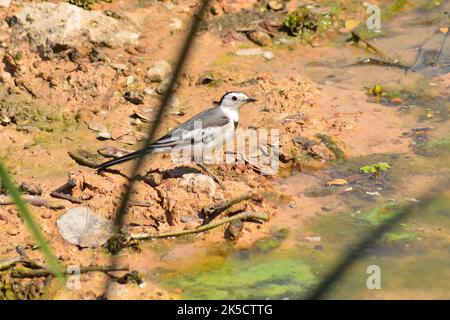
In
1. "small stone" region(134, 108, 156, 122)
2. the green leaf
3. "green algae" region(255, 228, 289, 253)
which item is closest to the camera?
the green leaf

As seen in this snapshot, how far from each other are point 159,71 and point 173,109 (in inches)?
24.5

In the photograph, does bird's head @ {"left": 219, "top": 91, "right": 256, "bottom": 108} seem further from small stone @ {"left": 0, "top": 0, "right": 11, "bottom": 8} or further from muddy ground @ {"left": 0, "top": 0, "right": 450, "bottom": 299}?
small stone @ {"left": 0, "top": 0, "right": 11, "bottom": 8}

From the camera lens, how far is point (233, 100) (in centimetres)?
729

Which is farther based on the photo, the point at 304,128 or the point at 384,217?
the point at 304,128

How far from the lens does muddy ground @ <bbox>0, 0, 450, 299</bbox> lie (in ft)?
20.1

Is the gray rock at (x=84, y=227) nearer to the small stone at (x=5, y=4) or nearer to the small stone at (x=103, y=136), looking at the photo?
the small stone at (x=103, y=136)

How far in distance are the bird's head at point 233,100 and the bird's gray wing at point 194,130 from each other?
0.18 m

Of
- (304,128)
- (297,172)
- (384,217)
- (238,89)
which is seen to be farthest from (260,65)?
(384,217)

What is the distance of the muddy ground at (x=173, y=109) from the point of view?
6129 millimetres

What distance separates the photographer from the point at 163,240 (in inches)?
232

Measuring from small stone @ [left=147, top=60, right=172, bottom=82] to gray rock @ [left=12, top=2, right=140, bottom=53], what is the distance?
2.07ft

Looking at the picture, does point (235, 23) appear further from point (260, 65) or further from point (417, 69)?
point (417, 69)

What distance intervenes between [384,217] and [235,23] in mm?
4250

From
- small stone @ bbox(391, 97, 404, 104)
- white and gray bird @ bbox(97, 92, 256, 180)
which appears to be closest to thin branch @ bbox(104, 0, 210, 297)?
white and gray bird @ bbox(97, 92, 256, 180)
